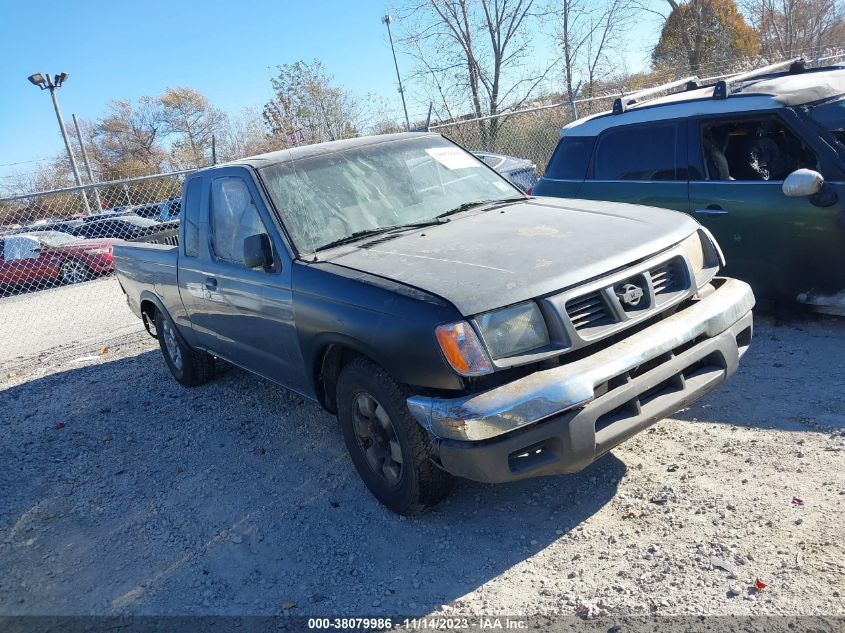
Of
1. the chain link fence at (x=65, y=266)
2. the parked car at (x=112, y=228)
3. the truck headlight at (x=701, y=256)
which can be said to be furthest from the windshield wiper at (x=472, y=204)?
the parked car at (x=112, y=228)

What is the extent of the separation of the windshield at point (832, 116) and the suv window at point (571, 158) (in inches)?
72.8

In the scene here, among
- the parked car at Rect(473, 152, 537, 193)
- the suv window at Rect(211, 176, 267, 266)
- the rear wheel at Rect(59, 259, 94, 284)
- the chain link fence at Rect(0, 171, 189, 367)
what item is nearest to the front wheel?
the suv window at Rect(211, 176, 267, 266)

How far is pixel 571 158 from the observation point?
21.6 feet

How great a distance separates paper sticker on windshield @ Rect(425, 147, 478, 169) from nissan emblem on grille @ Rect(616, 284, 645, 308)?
1.91 m

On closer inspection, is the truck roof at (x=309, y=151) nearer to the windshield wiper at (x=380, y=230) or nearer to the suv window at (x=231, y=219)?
the suv window at (x=231, y=219)

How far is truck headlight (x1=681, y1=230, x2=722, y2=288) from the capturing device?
3609 millimetres

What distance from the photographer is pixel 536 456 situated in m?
2.95

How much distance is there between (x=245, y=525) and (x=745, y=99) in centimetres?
476

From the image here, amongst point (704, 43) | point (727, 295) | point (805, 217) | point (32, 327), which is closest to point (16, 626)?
point (727, 295)

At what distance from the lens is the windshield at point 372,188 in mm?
4043

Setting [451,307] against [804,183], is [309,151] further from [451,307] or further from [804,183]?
[804,183]

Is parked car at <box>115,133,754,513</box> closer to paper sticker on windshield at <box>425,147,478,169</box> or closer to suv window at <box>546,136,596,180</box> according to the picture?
paper sticker on windshield at <box>425,147,478,169</box>

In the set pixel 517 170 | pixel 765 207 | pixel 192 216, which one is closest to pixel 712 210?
pixel 765 207

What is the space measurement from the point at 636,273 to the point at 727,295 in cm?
71
